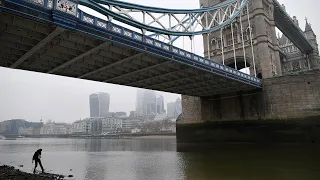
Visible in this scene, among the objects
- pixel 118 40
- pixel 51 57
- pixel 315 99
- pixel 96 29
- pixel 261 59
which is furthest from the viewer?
pixel 261 59

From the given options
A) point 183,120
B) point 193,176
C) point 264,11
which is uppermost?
point 264,11

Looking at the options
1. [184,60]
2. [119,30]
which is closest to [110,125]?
[184,60]

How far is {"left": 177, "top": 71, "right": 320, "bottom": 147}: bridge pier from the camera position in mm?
29438

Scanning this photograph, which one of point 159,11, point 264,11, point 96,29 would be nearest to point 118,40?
point 96,29

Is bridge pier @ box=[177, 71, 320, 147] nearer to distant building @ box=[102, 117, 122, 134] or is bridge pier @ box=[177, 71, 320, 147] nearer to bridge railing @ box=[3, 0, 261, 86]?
bridge railing @ box=[3, 0, 261, 86]

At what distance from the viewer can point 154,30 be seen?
20.7m

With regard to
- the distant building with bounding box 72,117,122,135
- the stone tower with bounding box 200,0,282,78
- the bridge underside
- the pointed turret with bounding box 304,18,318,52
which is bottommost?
the distant building with bounding box 72,117,122,135

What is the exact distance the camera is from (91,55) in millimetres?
19141

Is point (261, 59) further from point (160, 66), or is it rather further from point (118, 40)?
point (118, 40)

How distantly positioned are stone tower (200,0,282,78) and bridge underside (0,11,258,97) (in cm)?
Answer: 1069

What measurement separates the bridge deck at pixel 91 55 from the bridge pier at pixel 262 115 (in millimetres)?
4509

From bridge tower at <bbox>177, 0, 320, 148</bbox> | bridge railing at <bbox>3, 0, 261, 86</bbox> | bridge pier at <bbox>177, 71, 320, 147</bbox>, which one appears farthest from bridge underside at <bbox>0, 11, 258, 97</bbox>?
bridge tower at <bbox>177, 0, 320, 148</bbox>

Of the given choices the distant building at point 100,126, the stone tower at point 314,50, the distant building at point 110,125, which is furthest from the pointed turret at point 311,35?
the distant building at point 110,125

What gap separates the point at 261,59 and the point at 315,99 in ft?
39.3
